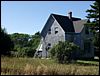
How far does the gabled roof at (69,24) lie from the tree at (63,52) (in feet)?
35.6

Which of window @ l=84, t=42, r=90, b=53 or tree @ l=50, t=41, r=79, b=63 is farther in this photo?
window @ l=84, t=42, r=90, b=53

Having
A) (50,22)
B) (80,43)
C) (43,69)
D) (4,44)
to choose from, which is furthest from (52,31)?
(43,69)

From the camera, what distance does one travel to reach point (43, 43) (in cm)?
4278

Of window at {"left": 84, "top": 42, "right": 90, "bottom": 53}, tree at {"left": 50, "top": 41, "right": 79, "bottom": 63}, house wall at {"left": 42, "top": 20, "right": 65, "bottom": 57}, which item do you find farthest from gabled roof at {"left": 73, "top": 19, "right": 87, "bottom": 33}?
tree at {"left": 50, "top": 41, "right": 79, "bottom": 63}

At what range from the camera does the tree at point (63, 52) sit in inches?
1083

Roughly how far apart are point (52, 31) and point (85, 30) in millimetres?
4973

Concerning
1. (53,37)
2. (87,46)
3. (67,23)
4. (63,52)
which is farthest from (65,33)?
(63,52)

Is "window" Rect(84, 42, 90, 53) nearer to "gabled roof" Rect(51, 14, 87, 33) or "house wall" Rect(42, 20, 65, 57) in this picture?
"gabled roof" Rect(51, 14, 87, 33)

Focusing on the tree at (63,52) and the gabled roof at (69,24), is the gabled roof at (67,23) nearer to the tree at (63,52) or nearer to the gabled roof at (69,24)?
the gabled roof at (69,24)

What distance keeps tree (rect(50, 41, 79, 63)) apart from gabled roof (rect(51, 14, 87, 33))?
10.8m

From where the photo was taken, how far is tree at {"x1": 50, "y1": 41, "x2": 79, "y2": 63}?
27.5 m

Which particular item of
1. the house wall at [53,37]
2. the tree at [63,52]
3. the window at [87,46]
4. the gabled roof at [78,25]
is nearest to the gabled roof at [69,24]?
the gabled roof at [78,25]

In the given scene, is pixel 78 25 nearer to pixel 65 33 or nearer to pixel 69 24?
pixel 69 24

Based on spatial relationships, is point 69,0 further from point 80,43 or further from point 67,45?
point 80,43
